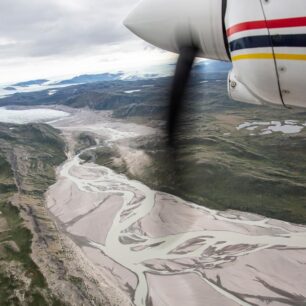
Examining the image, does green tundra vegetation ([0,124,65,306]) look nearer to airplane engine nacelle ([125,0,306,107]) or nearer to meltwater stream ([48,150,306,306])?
meltwater stream ([48,150,306,306])

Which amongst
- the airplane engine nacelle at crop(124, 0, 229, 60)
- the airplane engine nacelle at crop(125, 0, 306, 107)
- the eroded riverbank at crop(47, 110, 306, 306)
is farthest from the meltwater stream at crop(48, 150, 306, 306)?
the airplane engine nacelle at crop(125, 0, 306, 107)

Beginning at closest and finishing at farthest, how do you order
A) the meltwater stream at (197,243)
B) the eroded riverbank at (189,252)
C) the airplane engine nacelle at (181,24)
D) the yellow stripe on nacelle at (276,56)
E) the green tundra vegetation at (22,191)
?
1. the yellow stripe on nacelle at (276,56)
2. the airplane engine nacelle at (181,24)
3. the eroded riverbank at (189,252)
4. the green tundra vegetation at (22,191)
5. the meltwater stream at (197,243)

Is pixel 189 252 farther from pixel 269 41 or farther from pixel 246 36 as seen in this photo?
pixel 269 41

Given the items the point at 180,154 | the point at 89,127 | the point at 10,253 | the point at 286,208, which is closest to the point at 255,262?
the point at 286,208

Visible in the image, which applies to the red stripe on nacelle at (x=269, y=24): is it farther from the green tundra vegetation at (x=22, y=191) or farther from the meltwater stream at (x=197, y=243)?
the green tundra vegetation at (x=22, y=191)

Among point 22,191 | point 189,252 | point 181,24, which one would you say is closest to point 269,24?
point 181,24

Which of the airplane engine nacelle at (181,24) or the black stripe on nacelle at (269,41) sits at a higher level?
the airplane engine nacelle at (181,24)

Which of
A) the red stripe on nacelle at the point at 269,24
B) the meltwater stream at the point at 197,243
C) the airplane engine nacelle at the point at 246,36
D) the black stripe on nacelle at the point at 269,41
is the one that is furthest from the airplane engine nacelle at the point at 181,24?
the meltwater stream at the point at 197,243

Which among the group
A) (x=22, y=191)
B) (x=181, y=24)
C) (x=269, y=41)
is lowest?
(x=22, y=191)

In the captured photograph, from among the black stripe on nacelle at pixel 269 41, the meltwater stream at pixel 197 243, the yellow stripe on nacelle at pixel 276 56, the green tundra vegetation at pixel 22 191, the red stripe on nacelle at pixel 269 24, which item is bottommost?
the meltwater stream at pixel 197 243
